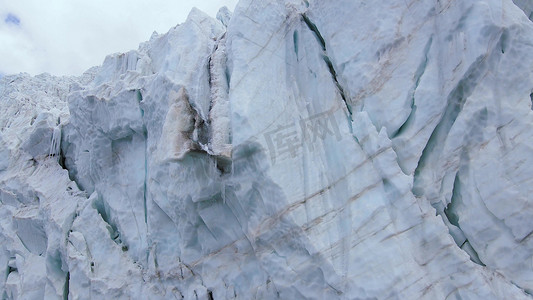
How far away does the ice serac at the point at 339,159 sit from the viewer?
3.72 m

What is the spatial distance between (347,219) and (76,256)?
163 inches

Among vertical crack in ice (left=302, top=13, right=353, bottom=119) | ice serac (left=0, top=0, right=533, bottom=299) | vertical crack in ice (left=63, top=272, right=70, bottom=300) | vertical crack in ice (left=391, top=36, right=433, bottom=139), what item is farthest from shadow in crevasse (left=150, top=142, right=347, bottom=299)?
vertical crack in ice (left=63, top=272, right=70, bottom=300)

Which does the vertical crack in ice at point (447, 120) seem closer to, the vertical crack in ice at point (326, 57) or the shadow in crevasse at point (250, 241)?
the vertical crack in ice at point (326, 57)

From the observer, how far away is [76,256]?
5.71m

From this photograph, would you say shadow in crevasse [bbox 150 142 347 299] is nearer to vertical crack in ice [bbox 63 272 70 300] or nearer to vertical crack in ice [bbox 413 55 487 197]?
vertical crack in ice [bbox 413 55 487 197]

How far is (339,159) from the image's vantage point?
4102 millimetres

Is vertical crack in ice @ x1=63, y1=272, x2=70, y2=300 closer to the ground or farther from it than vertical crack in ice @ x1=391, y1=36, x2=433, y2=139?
closer to the ground

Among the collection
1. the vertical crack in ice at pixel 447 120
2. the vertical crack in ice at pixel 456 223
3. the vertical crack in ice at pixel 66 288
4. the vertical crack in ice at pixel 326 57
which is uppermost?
the vertical crack in ice at pixel 326 57

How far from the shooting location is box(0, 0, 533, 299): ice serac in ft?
12.2

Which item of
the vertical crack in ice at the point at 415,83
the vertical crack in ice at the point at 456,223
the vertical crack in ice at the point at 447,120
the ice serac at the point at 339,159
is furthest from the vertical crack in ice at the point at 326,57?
the vertical crack in ice at the point at 456,223

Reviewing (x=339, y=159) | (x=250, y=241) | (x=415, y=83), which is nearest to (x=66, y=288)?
(x=250, y=241)

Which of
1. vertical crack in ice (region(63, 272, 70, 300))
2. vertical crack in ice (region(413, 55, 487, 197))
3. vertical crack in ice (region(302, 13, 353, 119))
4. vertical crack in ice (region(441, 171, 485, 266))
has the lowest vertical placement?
vertical crack in ice (region(441, 171, 485, 266))

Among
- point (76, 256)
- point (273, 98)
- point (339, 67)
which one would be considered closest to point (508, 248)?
point (339, 67)

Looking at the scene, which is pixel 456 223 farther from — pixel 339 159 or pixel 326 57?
pixel 326 57
